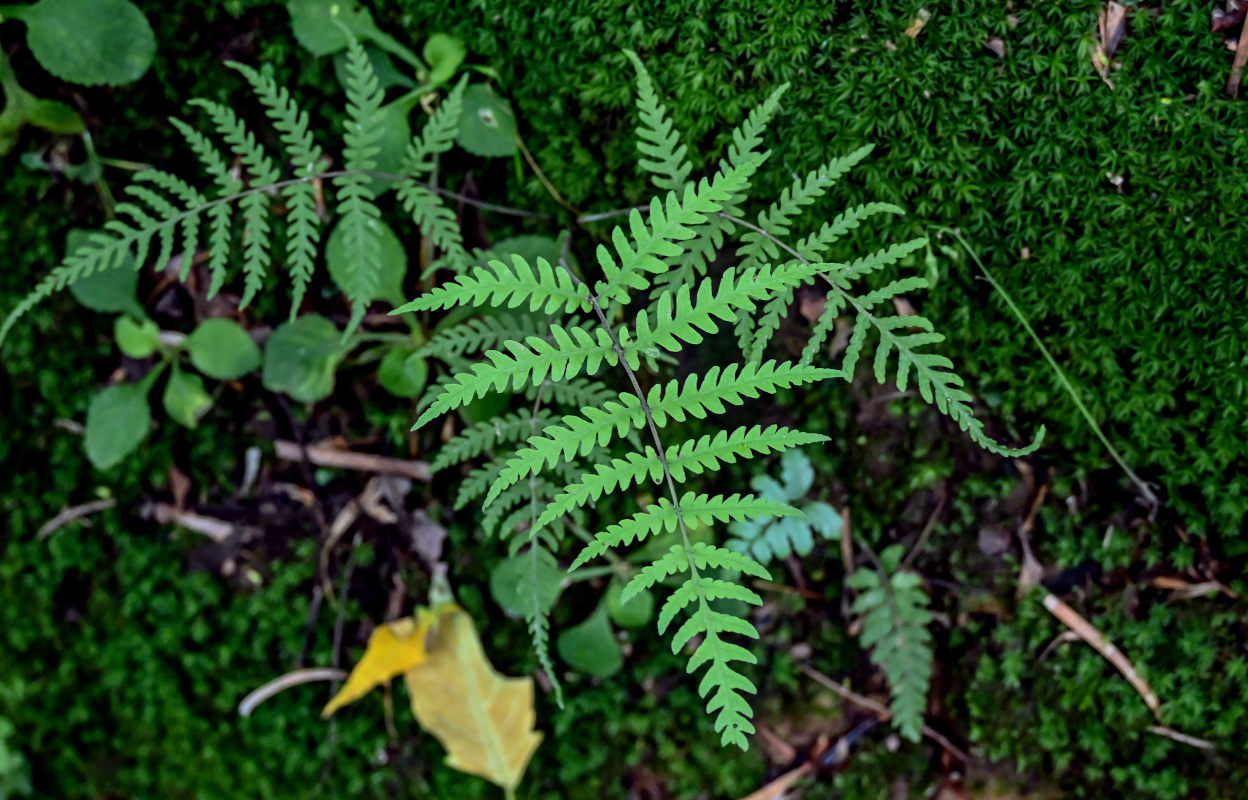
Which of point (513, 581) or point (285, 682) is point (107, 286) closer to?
point (285, 682)

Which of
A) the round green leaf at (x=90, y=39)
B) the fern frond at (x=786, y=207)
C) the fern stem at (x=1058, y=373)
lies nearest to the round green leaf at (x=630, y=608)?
the fern frond at (x=786, y=207)

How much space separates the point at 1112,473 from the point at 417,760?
2642 millimetres

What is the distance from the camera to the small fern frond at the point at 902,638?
2.80 m

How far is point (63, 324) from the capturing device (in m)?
3.23

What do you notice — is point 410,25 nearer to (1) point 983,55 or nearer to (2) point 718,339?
(2) point 718,339

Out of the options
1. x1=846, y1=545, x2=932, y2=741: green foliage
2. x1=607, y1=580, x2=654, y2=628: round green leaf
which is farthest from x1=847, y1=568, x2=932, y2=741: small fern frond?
x1=607, y1=580, x2=654, y2=628: round green leaf

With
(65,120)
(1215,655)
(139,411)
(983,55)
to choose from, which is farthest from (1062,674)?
(65,120)

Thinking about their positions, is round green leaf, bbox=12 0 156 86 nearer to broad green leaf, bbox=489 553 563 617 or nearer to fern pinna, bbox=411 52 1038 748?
fern pinna, bbox=411 52 1038 748

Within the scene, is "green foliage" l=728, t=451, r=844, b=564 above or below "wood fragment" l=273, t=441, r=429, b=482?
above

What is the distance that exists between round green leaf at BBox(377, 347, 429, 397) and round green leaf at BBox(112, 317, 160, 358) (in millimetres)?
908

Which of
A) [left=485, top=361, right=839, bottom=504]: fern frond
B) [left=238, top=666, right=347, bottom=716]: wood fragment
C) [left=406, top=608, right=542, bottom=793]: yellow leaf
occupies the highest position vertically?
[left=485, top=361, right=839, bottom=504]: fern frond

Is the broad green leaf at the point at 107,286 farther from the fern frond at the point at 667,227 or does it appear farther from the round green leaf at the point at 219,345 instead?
the fern frond at the point at 667,227

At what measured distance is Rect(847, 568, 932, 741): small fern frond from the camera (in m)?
2.80

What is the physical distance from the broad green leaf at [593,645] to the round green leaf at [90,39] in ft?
7.69
